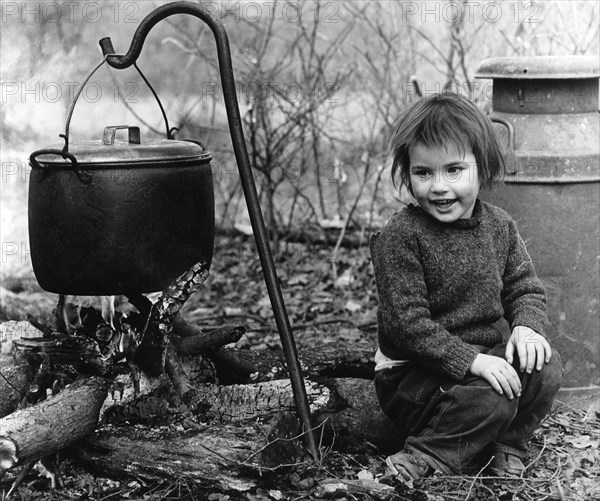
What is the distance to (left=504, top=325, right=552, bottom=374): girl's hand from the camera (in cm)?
304

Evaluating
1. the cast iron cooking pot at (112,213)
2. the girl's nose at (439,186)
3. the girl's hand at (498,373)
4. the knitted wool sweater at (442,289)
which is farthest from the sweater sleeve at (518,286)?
the cast iron cooking pot at (112,213)

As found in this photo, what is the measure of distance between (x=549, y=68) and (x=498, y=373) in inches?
55.0

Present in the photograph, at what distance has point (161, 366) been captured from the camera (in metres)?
3.42

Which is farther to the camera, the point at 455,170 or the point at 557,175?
the point at 557,175

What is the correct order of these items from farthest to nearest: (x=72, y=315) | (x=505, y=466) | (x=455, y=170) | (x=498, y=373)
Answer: (x=72, y=315) → (x=505, y=466) → (x=455, y=170) → (x=498, y=373)

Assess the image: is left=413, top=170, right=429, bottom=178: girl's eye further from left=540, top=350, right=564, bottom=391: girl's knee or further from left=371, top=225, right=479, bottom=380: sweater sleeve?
left=540, top=350, right=564, bottom=391: girl's knee

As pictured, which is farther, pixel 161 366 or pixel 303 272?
pixel 303 272

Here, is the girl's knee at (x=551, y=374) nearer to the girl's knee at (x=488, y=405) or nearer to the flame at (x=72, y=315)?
the girl's knee at (x=488, y=405)

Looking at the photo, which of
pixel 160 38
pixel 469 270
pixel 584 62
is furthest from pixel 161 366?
pixel 160 38

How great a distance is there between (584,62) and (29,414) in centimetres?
255

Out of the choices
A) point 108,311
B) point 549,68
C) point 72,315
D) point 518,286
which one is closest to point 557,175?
point 549,68

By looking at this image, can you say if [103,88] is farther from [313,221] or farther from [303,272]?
[303,272]

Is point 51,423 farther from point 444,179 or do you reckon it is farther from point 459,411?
point 444,179

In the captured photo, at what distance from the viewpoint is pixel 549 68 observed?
3682 millimetres
